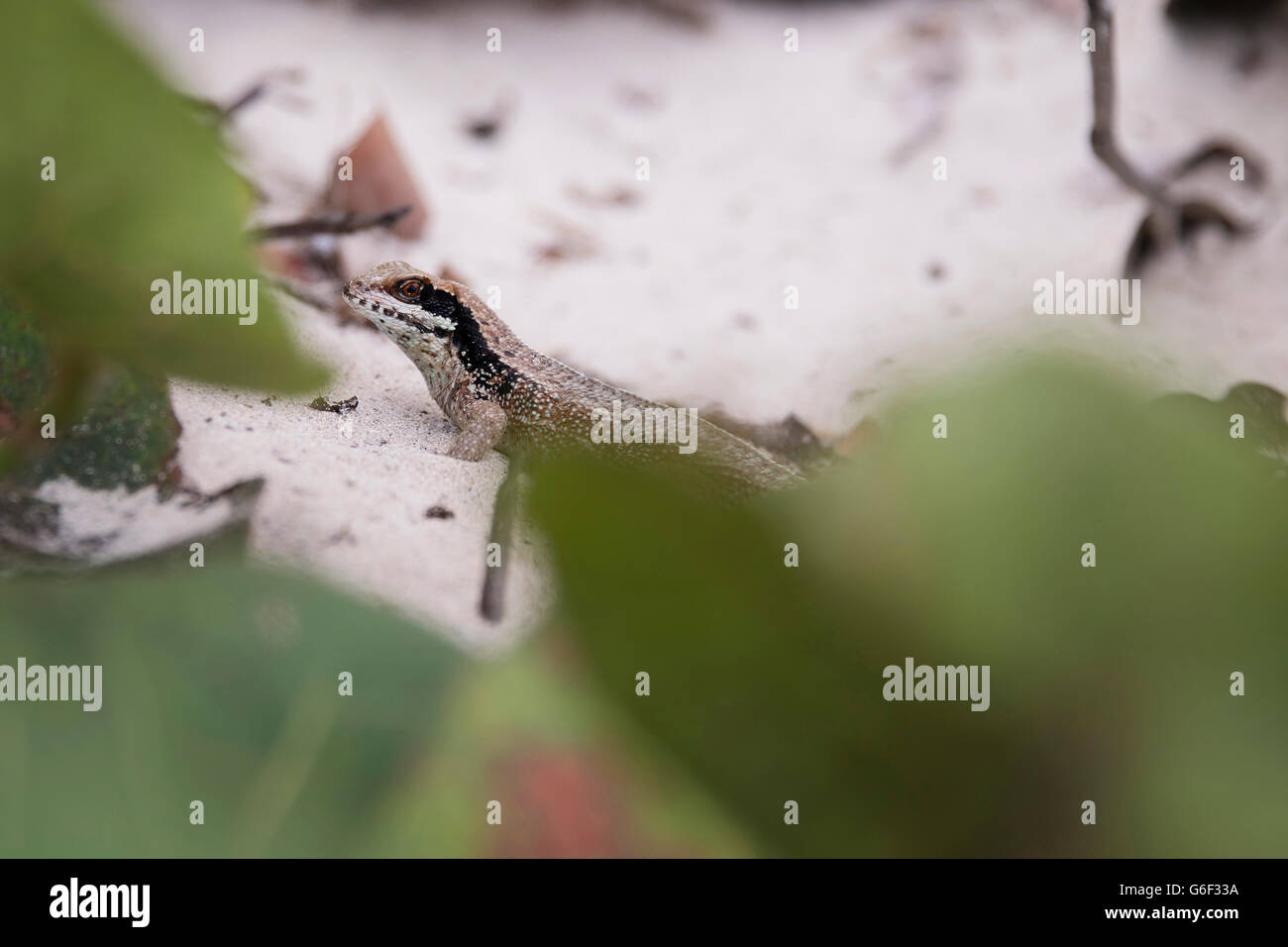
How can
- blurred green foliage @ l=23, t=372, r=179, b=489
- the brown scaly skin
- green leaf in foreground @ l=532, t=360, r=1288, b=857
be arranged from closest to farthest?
1. green leaf in foreground @ l=532, t=360, r=1288, b=857
2. blurred green foliage @ l=23, t=372, r=179, b=489
3. the brown scaly skin

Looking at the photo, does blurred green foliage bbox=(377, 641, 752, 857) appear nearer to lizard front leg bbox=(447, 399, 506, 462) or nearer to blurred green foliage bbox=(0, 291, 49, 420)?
blurred green foliage bbox=(0, 291, 49, 420)

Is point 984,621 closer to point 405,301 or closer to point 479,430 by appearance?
point 479,430

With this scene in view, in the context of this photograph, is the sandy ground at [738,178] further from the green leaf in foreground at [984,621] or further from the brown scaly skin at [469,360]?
the green leaf in foreground at [984,621]

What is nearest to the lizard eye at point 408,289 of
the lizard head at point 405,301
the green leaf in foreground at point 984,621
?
the lizard head at point 405,301

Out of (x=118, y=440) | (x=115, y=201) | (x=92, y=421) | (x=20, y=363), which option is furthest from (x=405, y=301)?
(x=115, y=201)

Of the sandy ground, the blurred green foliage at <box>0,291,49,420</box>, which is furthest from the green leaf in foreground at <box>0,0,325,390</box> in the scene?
the sandy ground
